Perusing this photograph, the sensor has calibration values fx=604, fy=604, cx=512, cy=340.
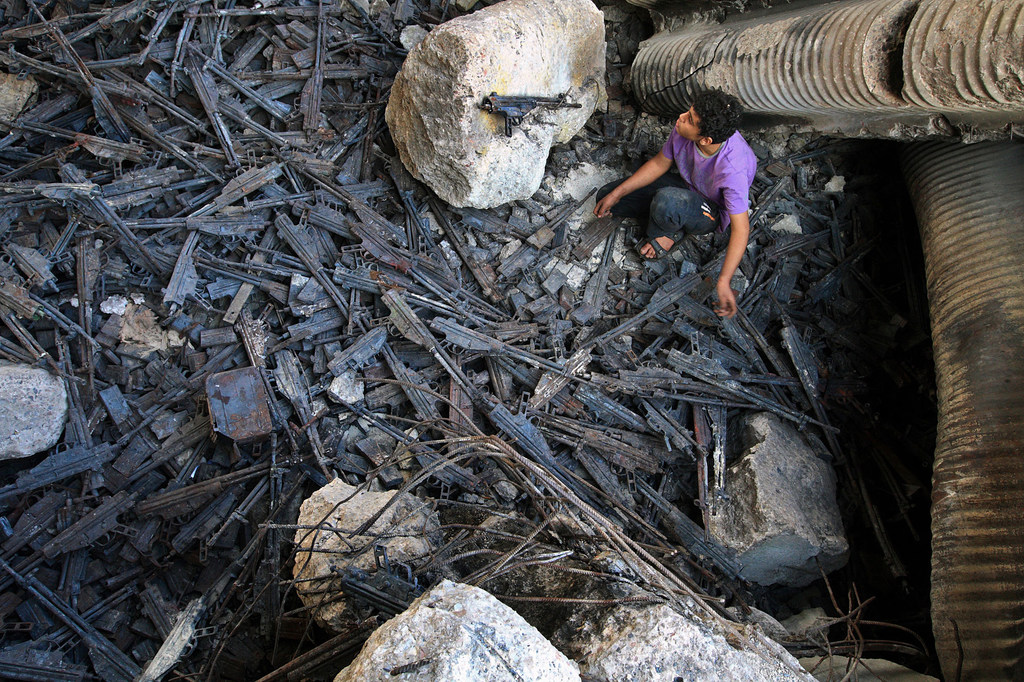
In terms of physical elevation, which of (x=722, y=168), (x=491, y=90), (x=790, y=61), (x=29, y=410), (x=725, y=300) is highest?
(x=790, y=61)

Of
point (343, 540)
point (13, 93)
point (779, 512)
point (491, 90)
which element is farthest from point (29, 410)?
point (779, 512)

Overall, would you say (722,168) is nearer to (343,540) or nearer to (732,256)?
(732,256)

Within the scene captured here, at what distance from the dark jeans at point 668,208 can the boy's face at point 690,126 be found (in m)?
0.45

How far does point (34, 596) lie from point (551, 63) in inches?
193

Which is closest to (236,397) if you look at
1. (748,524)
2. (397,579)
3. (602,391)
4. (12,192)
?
(397,579)

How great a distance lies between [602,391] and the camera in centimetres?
451

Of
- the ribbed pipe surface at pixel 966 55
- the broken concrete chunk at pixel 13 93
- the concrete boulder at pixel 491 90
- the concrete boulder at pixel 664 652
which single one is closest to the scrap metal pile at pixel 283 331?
the broken concrete chunk at pixel 13 93

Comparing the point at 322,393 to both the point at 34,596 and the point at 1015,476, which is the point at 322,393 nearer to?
the point at 34,596

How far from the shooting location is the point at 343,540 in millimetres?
3170

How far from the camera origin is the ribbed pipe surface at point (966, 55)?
3.19 metres

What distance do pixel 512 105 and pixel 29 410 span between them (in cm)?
373

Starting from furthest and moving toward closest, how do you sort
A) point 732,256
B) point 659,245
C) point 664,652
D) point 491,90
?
point 659,245, point 732,256, point 491,90, point 664,652

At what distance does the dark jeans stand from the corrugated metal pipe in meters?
0.85

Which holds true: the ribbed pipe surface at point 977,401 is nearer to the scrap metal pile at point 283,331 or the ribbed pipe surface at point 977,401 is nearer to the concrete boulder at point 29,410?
the scrap metal pile at point 283,331
